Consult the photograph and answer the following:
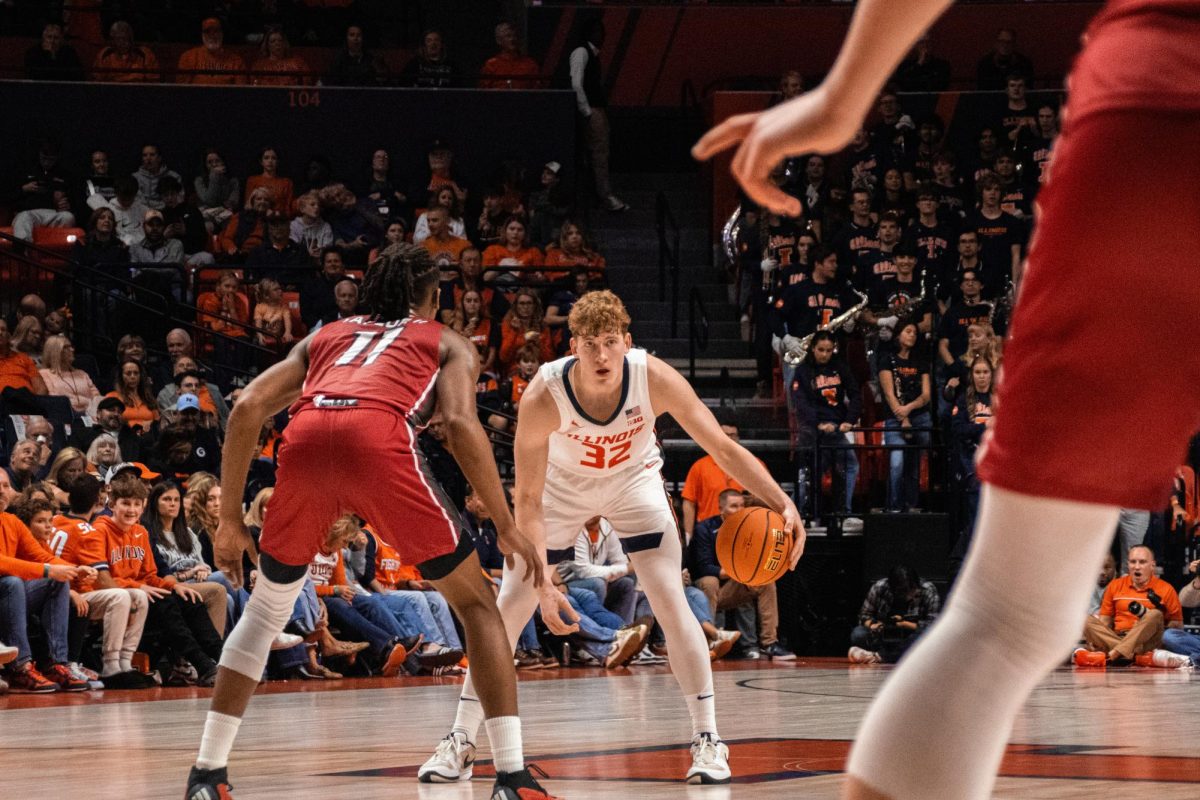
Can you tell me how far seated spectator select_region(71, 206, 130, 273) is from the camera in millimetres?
15125

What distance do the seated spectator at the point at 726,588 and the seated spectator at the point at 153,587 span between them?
169 inches

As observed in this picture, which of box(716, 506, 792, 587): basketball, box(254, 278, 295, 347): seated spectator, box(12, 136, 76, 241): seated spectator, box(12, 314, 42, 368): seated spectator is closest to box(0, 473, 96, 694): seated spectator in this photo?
box(12, 314, 42, 368): seated spectator

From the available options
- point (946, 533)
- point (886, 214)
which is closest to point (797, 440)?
point (946, 533)

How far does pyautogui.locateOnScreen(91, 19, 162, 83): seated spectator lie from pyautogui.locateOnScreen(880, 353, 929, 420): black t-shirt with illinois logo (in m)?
8.60

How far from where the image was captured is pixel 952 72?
20188mm

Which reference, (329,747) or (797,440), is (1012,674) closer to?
(329,747)

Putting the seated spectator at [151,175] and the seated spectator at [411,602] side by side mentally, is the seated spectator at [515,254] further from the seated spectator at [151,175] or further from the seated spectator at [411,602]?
the seated spectator at [411,602]

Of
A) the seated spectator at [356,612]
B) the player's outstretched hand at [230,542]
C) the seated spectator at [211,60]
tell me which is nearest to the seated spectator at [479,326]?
the seated spectator at [356,612]

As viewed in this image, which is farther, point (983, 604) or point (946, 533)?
point (946, 533)

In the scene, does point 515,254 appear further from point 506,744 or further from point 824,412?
point 506,744

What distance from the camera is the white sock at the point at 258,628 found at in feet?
14.9

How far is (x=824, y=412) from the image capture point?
14.3 meters

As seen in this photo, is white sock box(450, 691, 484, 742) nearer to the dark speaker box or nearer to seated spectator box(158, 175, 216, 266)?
the dark speaker box

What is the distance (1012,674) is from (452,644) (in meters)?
10.6
